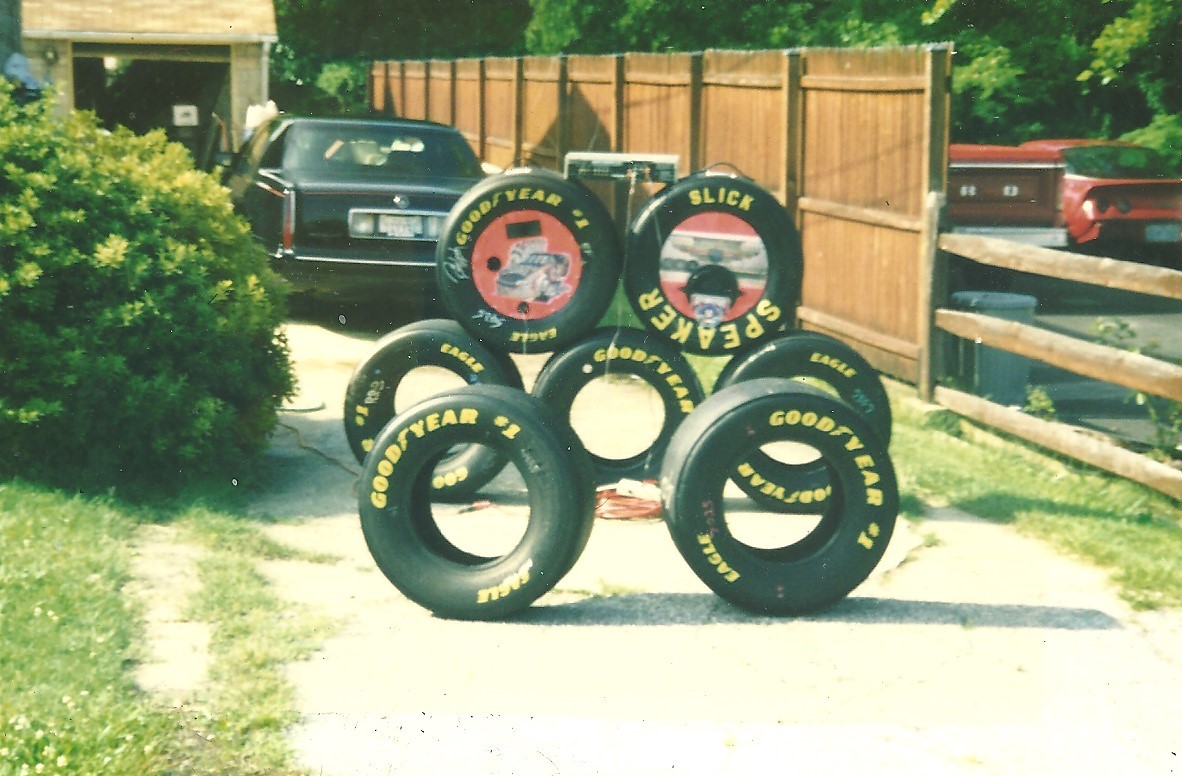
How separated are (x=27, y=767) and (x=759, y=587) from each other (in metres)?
2.79

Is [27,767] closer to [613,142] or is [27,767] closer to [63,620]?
[63,620]

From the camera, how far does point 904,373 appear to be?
36.9 feet

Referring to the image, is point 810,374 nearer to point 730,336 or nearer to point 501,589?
point 730,336

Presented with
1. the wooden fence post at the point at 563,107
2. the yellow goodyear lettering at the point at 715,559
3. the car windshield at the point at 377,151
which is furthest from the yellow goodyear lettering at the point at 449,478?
the wooden fence post at the point at 563,107

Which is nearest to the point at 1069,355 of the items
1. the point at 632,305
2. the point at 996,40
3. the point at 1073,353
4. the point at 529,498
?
the point at 1073,353

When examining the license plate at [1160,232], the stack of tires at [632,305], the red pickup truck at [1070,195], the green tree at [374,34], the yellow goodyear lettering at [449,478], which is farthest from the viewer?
the green tree at [374,34]

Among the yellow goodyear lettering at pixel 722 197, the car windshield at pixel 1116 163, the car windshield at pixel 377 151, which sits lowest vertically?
the yellow goodyear lettering at pixel 722 197

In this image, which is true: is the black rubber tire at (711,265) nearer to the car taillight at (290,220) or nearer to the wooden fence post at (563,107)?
the car taillight at (290,220)

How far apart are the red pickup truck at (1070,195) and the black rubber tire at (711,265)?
8448 mm

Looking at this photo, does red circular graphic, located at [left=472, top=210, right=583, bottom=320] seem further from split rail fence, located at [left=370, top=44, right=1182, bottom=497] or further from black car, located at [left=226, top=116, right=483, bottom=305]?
black car, located at [left=226, top=116, right=483, bottom=305]

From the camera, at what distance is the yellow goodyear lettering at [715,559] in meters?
6.46

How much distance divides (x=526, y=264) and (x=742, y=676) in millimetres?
3436

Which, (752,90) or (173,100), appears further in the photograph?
(173,100)

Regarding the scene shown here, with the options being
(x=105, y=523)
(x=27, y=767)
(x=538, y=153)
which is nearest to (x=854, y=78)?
(x=105, y=523)
